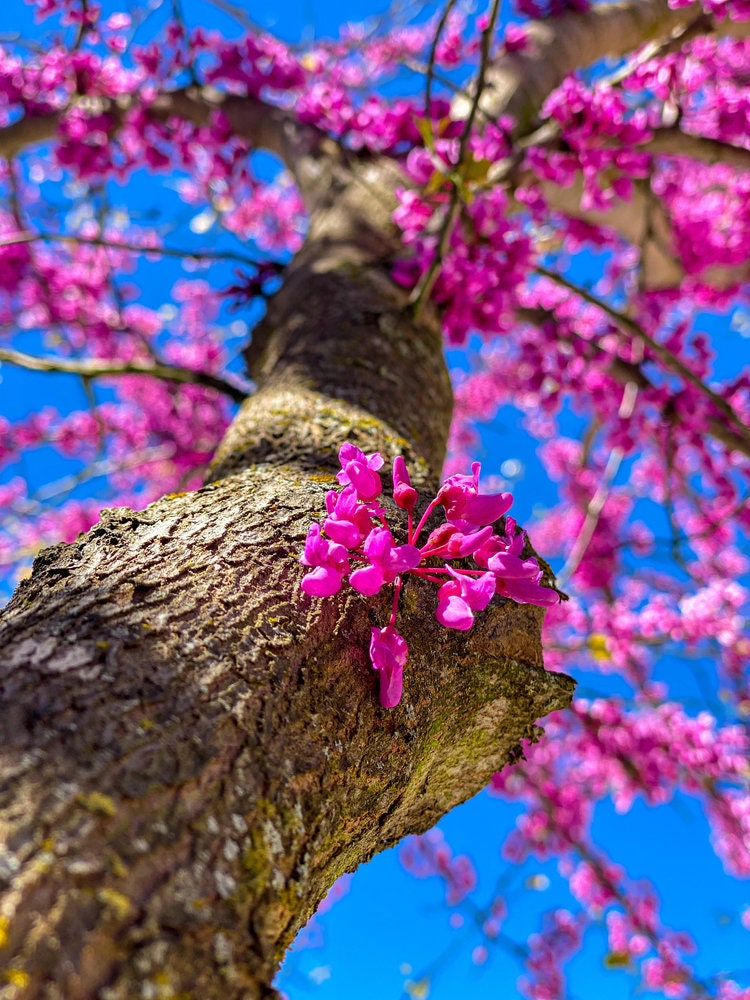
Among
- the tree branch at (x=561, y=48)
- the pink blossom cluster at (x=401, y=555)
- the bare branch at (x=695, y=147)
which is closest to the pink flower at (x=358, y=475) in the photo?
the pink blossom cluster at (x=401, y=555)

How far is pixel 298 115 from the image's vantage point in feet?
11.2

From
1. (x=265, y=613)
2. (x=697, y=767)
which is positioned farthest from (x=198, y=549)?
(x=697, y=767)

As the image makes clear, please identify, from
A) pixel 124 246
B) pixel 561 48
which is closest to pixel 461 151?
pixel 124 246

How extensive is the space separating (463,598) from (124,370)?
191 cm

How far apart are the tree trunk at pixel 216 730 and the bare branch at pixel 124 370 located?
3.25ft

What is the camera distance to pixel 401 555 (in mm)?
872

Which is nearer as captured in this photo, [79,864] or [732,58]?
[79,864]

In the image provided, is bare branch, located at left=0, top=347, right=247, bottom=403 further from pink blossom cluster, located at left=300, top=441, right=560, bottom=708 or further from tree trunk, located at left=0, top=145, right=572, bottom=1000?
pink blossom cluster, located at left=300, top=441, right=560, bottom=708

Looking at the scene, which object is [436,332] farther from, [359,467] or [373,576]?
[373,576]

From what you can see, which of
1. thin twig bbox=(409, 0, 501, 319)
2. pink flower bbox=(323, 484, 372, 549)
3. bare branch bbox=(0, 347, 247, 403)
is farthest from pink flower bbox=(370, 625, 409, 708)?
bare branch bbox=(0, 347, 247, 403)

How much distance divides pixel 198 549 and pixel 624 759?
148 inches

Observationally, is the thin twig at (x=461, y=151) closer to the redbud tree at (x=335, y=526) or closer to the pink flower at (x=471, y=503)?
the redbud tree at (x=335, y=526)

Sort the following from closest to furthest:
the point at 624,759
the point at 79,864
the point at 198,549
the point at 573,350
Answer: the point at 79,864, the point at 198,549, the point at 573,350, the point at 624,759

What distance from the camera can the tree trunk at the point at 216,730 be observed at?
A: 58 cm
